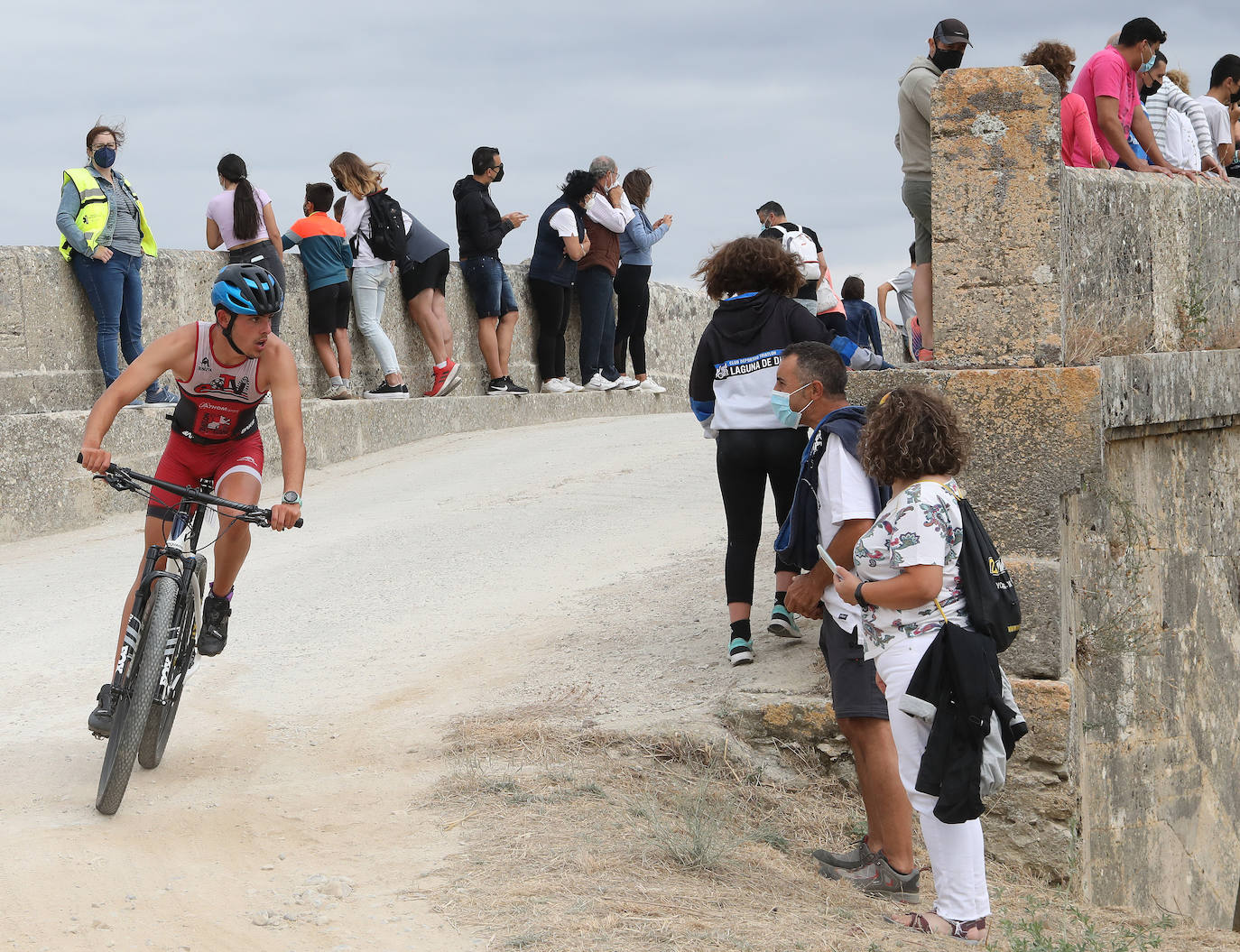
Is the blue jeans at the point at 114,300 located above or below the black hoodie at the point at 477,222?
below

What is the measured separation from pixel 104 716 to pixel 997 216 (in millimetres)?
3638

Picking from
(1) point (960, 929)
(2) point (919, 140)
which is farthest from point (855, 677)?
(2) point (919, 140)

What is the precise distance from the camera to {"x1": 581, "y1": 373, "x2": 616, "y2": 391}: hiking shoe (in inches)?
538

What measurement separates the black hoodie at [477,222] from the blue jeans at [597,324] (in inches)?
36.1

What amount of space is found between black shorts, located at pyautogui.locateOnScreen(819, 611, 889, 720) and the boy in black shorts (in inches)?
298

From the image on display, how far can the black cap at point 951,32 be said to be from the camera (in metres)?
6.47

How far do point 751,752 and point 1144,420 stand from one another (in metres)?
2.06

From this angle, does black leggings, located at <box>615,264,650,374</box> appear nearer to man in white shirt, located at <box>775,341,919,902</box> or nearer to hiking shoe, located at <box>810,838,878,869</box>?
man in white shirt, located at <box>775,341,919,902</box>

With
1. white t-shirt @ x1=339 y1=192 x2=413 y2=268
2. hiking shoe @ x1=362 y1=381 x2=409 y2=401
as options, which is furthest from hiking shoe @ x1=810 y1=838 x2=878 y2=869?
hiking shoe @ x1=362 y1=381 x2=409 y2=401

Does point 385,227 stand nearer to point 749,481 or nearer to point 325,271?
point 325,271

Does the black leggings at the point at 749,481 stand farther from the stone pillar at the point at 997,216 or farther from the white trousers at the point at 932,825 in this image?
the white trousers at the point at 932,825

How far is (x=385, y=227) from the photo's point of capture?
1089 centimetres

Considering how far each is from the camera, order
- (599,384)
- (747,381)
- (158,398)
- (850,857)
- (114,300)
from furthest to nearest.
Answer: (599,384)
(158,398)
(114,300)
(747,381)
(850,857)

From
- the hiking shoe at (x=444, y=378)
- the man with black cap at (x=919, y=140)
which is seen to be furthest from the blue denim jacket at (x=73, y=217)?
the man with black cap at (x=919, y=140)
